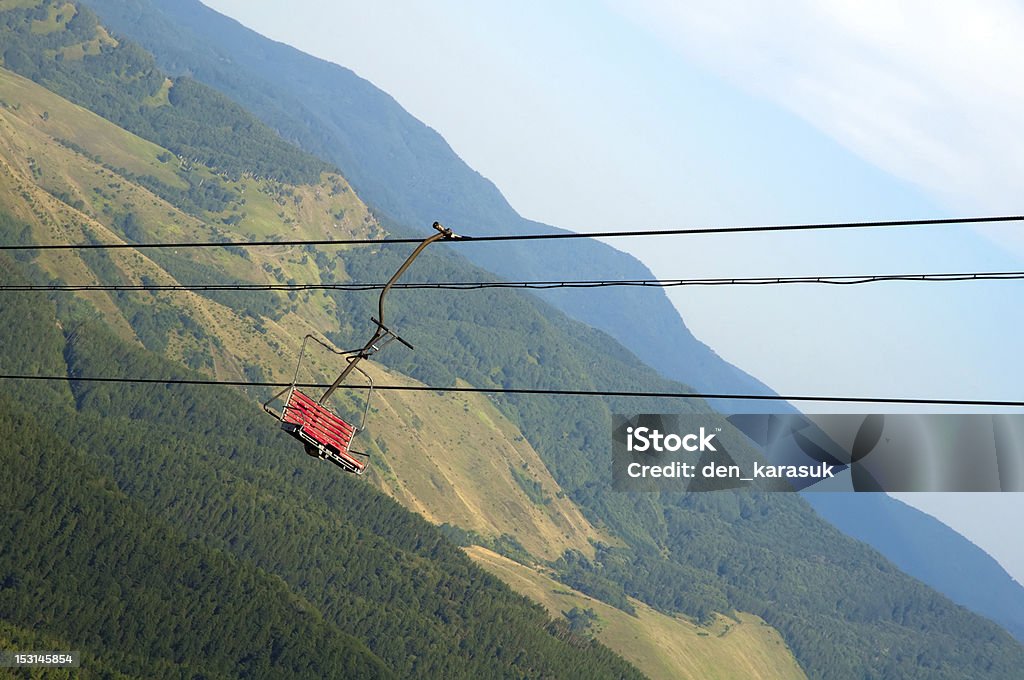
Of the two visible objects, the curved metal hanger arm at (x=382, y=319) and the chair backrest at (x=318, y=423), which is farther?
the chair backrest at (x=318, y=423)

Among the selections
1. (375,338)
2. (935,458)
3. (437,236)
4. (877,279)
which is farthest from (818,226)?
(935,458)

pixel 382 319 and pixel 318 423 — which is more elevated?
pixel 382 319

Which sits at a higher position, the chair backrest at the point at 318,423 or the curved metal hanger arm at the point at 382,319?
the curved metal hanger arm at the point at 382,319

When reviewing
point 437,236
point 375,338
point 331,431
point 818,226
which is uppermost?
point 818,226

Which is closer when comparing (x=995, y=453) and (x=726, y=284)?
(x=726, y=284)

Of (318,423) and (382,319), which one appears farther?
(318,423)

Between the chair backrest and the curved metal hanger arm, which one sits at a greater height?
the curved metal hanger arm

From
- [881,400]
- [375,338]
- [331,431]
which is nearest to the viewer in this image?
[881,400]

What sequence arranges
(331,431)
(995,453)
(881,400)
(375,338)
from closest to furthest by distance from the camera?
(881,400) → (375,338) → (331,431) → (995,453)

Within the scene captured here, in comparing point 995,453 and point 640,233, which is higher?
point 995,453

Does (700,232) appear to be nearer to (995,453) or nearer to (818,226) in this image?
(818,226)

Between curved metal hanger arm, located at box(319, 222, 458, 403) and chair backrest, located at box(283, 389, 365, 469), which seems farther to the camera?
chair backrest, located at box(283, 389, 365, 469)
